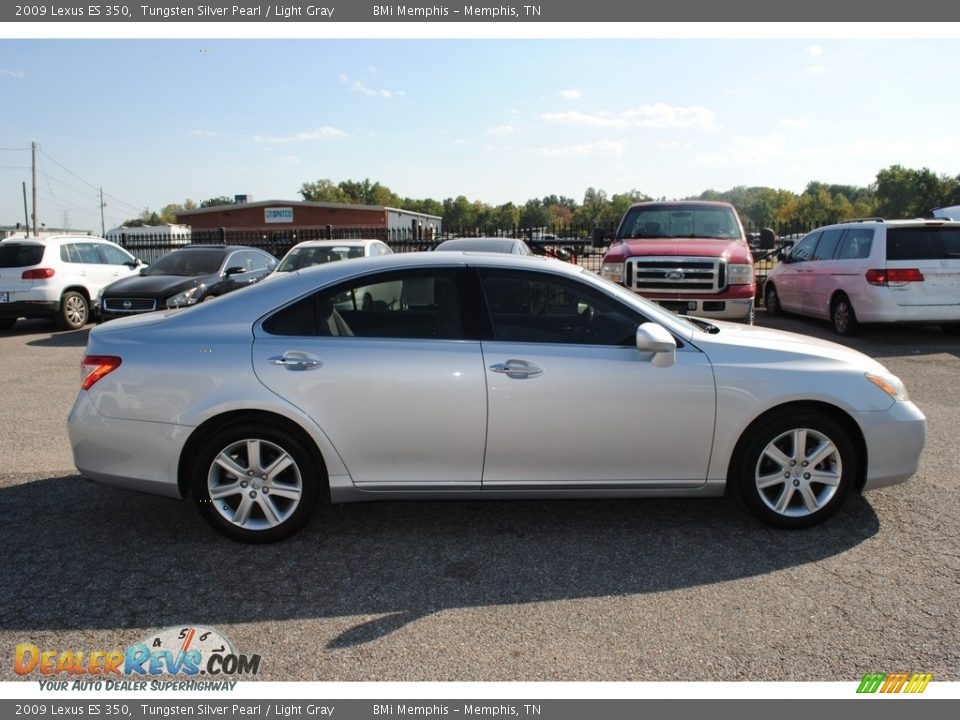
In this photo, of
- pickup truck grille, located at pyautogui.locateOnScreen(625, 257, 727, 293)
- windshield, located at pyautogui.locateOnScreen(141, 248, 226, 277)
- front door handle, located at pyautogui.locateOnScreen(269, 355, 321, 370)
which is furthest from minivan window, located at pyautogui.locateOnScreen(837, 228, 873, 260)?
windshield, located at pyautogui.locateOnScreen(141, 248, 226, 277)

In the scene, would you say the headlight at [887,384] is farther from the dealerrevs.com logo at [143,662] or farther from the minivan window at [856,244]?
the minivan window at [856,244]

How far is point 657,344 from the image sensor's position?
397 cm

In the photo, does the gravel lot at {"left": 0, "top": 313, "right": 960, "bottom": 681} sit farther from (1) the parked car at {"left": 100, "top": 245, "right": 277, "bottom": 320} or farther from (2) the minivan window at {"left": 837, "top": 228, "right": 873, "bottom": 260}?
(1) the parked car at {"left": 100, "top": 245, "right": 277, "bottom": 320}

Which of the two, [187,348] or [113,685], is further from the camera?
[187,348]

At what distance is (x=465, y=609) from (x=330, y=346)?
1.56 metres

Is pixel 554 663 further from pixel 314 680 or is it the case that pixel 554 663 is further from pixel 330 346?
pixel 330 346

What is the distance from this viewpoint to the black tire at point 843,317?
1132cm

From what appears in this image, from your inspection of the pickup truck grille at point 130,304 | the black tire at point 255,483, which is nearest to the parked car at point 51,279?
the pickup truck grille at point 130,304

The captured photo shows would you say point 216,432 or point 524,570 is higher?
point 216,432

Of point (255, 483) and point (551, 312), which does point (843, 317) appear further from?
point (255, 483)

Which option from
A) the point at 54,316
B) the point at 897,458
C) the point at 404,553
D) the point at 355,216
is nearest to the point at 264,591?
the point at 404,553

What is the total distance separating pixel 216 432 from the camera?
404 centimetres

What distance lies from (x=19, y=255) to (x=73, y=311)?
1245mm

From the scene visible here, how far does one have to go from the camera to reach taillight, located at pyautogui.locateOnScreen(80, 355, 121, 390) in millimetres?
4102
